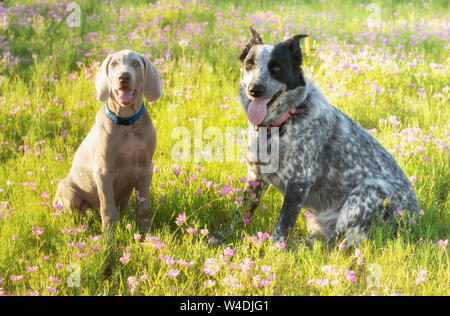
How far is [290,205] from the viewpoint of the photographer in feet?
14.0

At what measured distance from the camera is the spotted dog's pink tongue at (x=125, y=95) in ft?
13.2

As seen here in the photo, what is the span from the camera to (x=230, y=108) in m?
6.52

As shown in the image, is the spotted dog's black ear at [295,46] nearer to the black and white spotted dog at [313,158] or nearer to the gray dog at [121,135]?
the black and white spotted dog at [313,158]

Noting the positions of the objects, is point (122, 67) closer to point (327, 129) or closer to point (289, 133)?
point (289, 133)

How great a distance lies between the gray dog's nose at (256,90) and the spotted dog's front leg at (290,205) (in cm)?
86

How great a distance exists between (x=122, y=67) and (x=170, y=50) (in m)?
4.64

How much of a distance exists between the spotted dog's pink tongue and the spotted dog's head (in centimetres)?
104

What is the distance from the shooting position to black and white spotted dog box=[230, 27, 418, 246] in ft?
13.9

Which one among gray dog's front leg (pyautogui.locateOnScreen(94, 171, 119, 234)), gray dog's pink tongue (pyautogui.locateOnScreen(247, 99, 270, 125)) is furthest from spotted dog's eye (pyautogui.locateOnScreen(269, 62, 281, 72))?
gray dog's front leg (pyautogui.locateOnScreen(94, 171, 119, 234))

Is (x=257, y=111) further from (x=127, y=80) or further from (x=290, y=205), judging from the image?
(x=127, y=80)
